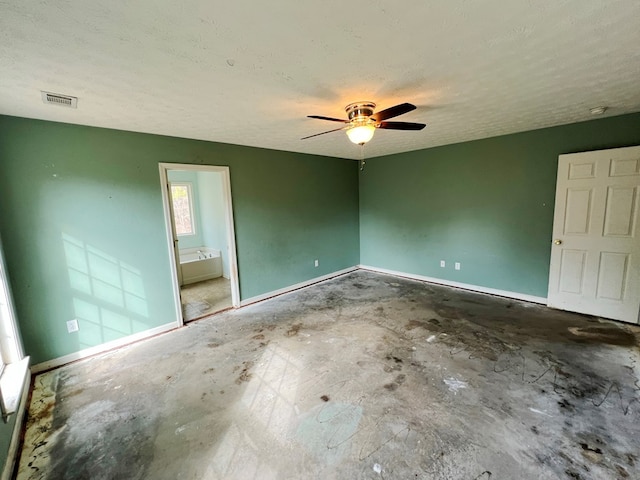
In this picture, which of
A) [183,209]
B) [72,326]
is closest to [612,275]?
[72,326]

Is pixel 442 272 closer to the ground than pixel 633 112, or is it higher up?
closer to the ground

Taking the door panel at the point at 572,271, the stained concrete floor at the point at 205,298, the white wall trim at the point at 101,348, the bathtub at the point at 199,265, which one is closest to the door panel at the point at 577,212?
the door panel at the point at 572,271

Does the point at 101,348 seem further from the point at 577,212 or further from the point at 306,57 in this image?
the point at 577,212

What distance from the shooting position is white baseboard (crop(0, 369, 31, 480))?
61.3 inches

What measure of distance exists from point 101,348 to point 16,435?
1.16 metres

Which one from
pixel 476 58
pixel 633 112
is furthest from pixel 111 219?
pixel 633 112

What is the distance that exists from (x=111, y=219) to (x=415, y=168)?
4.55 m

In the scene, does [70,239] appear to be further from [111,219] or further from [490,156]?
[490,156]

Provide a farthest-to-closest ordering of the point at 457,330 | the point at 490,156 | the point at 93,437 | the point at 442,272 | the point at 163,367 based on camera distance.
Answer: the point at 442,272
the point at 490,156
the point at 457,330
the point at 163,367
the point at 93,437

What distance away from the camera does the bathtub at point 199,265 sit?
5184 mm

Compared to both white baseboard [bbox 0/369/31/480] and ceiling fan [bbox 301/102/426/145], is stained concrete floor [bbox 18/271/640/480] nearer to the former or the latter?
white baseboard [bbox 0/369/31/480]

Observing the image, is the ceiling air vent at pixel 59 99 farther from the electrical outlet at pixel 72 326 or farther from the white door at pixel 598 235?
the white door at pixel 598 235

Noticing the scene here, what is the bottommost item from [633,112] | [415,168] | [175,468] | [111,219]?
[175,468]

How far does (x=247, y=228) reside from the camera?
13.4 feet
